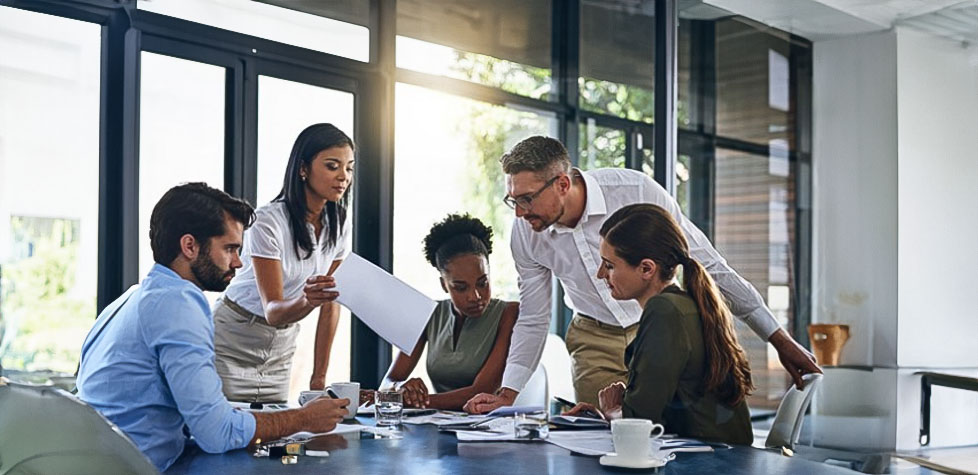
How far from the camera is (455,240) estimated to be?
3.72 meters

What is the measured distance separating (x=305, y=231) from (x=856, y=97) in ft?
7.83

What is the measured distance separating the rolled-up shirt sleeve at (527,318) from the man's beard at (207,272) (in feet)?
3.94

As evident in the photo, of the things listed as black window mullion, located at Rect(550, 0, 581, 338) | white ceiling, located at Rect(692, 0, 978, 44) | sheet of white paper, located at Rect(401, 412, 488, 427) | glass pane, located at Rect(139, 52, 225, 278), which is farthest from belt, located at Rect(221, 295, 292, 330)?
white ceiling, located at Rect(692, 0, 978, 44)

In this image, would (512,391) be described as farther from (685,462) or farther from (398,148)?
(398,148)

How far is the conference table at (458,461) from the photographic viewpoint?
1931mm

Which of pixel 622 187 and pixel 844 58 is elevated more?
pixel 844 58

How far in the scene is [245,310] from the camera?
12.6ft

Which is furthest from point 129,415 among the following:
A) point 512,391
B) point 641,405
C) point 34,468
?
Answer: point 512,391

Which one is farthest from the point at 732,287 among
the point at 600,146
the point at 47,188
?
the point at 600,146

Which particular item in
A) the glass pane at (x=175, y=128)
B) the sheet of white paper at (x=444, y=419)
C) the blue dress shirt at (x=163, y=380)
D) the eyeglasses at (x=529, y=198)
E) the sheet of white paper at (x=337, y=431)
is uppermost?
the glass pane at (x=175, y=128)

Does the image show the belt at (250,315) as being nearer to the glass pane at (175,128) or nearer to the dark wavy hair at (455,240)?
the glass pane at (175,128)

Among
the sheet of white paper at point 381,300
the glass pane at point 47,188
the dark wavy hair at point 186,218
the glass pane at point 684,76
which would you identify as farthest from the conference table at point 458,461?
the glass pane at point 684,76

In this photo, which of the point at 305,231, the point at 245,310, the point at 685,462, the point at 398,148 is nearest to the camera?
the point at 685,462

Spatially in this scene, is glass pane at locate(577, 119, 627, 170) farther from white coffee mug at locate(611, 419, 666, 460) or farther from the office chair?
the office chair
